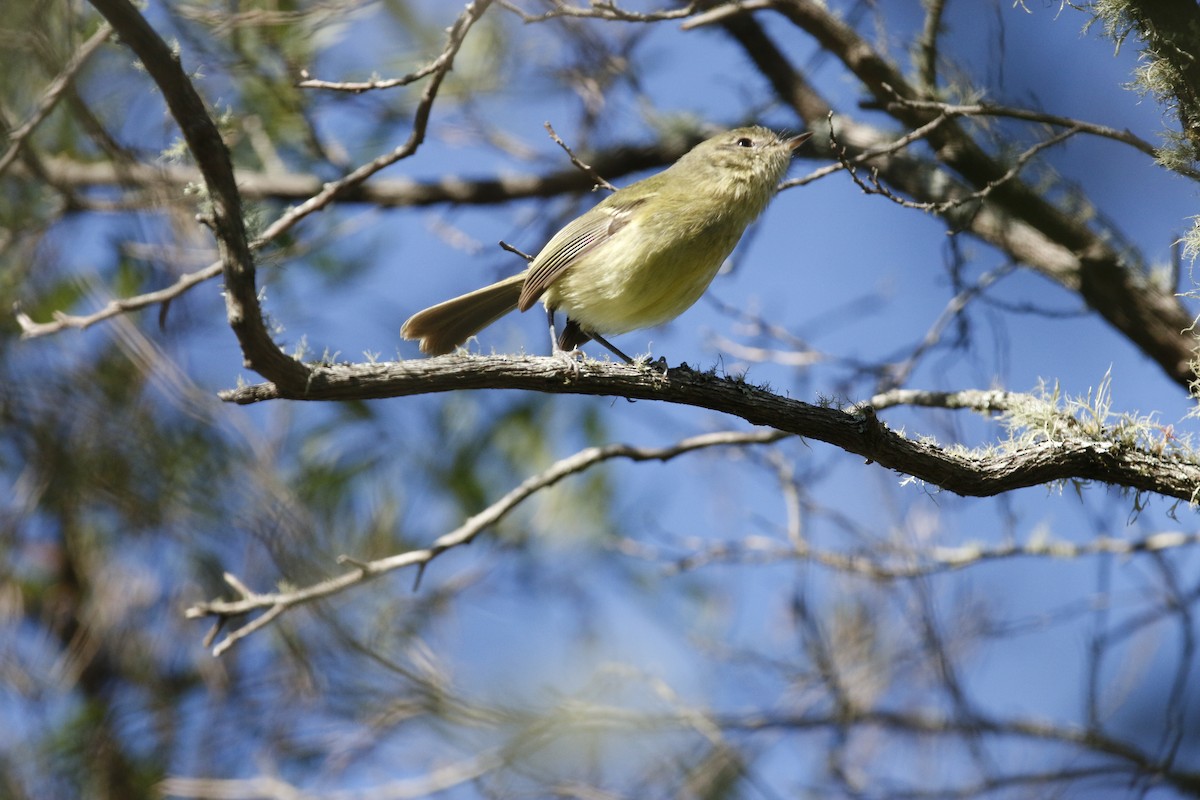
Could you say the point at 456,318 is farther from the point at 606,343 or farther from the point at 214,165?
the point at 214,165

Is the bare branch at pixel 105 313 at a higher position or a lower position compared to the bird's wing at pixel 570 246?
lower

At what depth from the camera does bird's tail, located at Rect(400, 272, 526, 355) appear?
13.4 ft

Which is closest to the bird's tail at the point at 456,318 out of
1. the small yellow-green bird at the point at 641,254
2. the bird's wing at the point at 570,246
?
the small yellow-green bird at the point at 641,254

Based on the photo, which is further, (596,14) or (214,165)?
(596,14)

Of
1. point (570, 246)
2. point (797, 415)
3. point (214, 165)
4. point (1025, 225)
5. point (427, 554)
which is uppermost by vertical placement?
point (1025, 225)

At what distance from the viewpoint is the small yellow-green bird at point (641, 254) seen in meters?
3.90

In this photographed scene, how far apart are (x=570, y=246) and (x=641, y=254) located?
38 cm

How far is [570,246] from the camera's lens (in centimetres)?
413

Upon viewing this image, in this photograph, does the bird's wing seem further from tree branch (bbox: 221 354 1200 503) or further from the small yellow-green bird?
tree branch (bbox: 221 354 1200 503)

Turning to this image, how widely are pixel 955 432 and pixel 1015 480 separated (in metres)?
1.67

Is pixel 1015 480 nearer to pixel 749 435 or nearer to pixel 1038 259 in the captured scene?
pixel 749 435

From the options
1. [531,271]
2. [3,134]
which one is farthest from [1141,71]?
[3,134]

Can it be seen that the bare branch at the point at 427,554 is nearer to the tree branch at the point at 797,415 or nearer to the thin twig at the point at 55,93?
the tree branch at the point at 797,415

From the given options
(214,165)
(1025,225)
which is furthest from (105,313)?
(1025,225)
